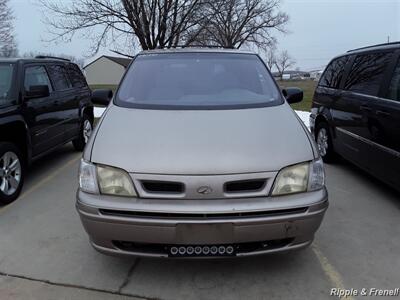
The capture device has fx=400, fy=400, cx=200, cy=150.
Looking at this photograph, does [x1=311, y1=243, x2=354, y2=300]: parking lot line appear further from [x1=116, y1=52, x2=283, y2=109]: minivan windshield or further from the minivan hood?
[x1=116, y1=52, x2=283, y2=109]: minivan windshield

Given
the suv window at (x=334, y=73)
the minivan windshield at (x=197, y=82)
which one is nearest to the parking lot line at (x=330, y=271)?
the minivan windshield at (x=197, y=82)

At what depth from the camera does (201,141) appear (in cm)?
290

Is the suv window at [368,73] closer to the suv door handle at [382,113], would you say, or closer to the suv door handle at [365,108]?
the suv door handle at [365,108]

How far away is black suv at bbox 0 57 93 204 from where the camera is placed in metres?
4.73

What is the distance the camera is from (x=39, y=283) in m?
3.02

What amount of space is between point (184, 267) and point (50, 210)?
6.88ft

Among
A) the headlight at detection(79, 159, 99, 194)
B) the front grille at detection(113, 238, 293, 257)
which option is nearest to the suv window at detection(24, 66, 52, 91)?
the headlight at detection(79, 159, 99, 194)

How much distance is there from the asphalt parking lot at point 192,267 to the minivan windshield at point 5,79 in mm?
1512

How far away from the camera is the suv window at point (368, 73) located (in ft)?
16.0

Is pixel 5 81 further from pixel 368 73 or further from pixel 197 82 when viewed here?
pixel 368 73

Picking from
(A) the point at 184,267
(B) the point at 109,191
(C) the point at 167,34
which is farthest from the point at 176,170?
(C) the point at 167,34

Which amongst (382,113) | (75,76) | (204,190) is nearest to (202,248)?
(204,190)

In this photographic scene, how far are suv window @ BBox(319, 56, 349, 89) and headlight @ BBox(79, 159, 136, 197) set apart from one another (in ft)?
14.6

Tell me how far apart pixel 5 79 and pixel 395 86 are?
15.6ft
